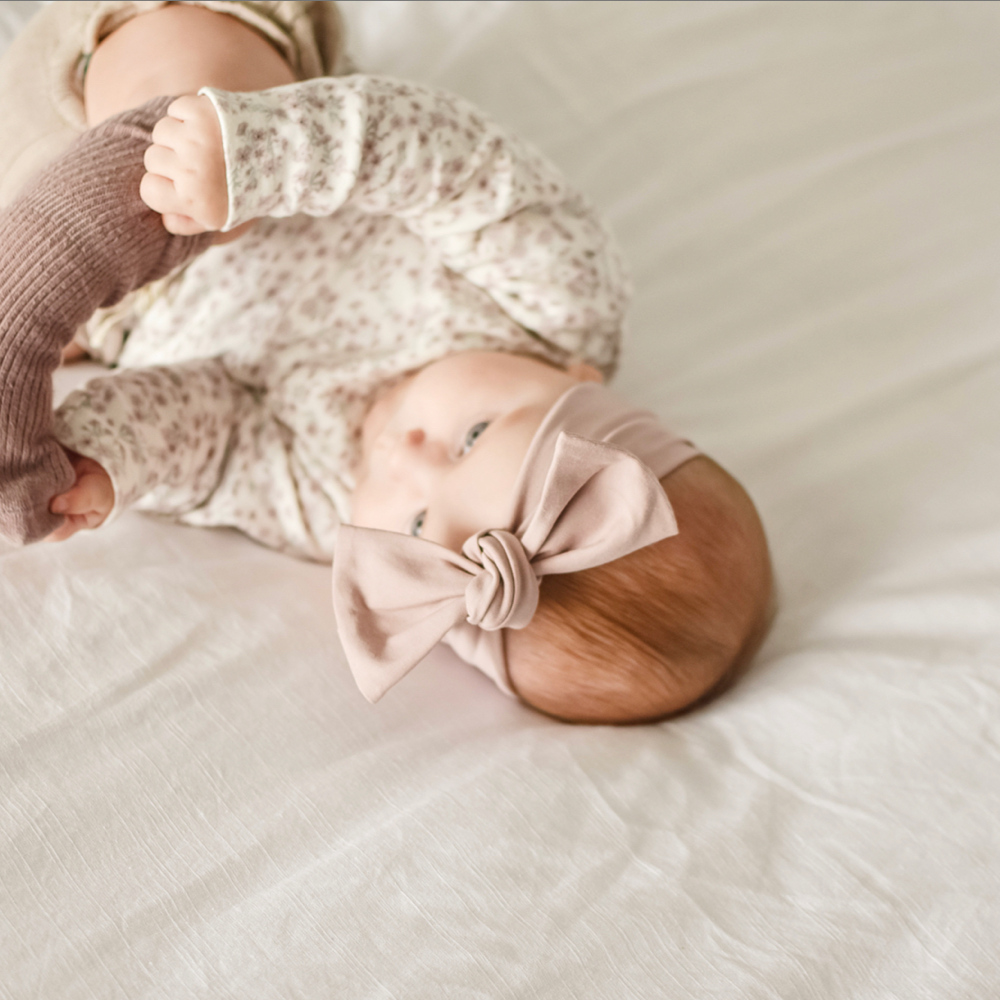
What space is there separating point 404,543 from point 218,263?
54 cm

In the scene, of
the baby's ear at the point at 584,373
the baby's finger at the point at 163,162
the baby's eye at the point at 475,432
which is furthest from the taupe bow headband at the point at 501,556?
the baby's finger at the point at 163,162

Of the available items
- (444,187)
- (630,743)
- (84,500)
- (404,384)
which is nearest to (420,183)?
(444,187)

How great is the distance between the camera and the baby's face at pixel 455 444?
0.94 metres

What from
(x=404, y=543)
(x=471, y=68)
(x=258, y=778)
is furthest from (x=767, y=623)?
(x=471, y=68)

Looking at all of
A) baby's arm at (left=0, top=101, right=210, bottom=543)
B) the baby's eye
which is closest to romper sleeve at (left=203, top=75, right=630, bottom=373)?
baby's arm at (left=0, top=101, right=210, bottom=543)

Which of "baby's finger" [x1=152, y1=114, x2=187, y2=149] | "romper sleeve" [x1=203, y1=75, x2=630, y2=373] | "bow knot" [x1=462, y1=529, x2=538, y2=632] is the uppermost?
"baby's finger" [x1=152, y1=114, x2=187, y2=149]

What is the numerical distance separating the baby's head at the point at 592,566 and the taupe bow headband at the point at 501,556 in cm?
2

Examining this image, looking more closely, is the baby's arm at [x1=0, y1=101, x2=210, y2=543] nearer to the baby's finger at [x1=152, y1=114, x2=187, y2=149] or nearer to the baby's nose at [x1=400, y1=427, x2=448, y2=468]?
the baby's finger at [x1=152, y1=114, x2=187, y2=149]

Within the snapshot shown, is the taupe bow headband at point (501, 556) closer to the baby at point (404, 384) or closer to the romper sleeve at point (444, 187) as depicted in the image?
the baby at point (404, 384)

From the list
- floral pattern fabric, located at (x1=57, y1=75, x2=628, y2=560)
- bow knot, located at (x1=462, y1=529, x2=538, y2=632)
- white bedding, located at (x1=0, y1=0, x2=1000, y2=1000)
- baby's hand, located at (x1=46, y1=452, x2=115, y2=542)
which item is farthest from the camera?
floral pattern fabric, located at (x1=57, y1=75, x2=628, y2=560)

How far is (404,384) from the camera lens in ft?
3.85

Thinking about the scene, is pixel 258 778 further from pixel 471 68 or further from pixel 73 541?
pixel 471 68

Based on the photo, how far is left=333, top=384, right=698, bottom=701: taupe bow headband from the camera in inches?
32.0

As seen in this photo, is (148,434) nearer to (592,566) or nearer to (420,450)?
(420,450)
